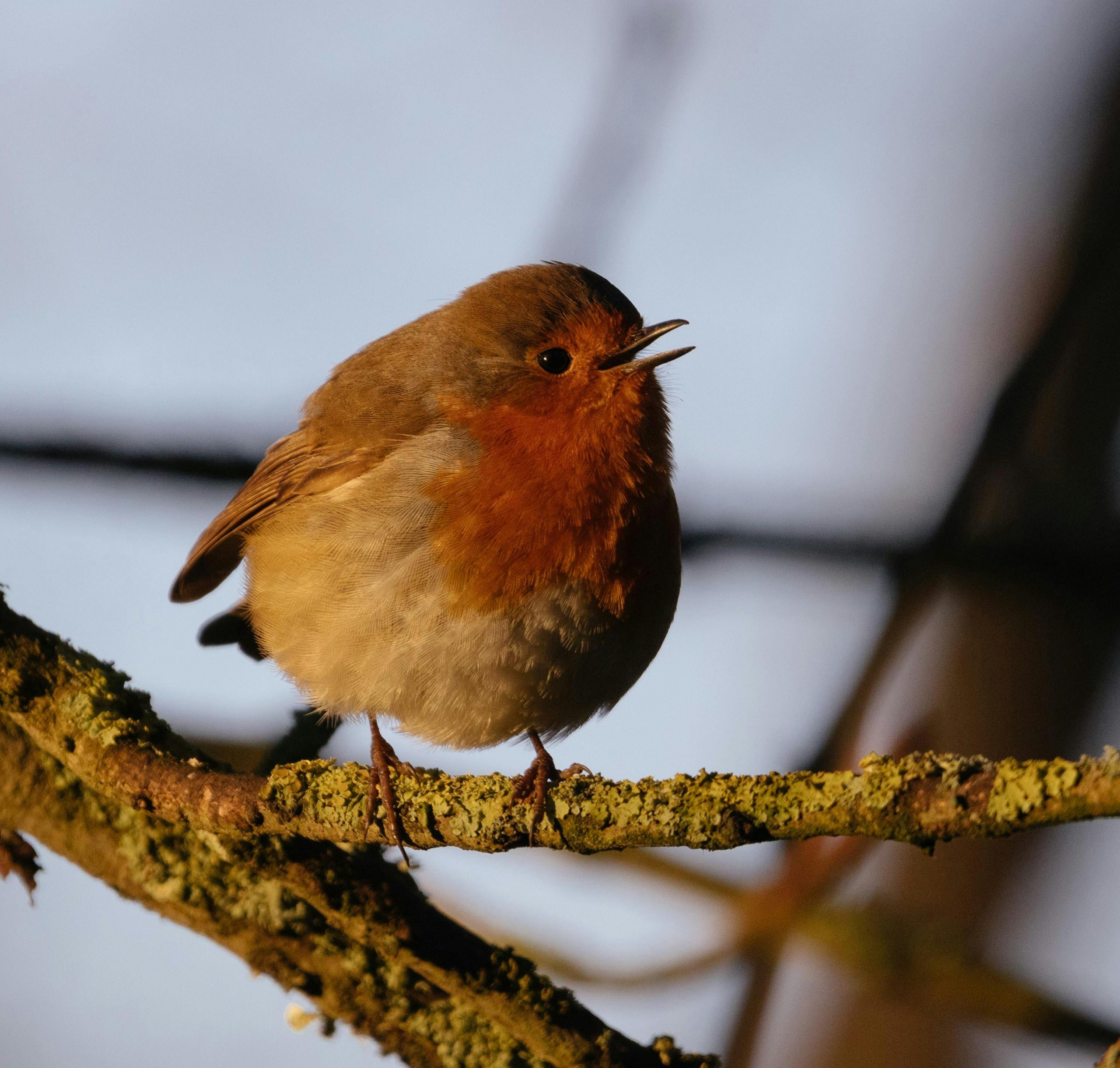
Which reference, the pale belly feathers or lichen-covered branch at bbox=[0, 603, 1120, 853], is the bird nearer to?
the pale belly feathers

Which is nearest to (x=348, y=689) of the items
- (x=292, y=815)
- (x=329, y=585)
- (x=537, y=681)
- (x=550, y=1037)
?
(x=329, y=585)

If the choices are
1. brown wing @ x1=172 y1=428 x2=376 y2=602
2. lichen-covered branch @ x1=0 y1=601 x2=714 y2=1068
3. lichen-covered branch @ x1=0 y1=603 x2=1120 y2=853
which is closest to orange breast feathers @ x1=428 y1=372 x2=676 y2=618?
brown wing @ x1=172 y1=428 x2=376 y2=602

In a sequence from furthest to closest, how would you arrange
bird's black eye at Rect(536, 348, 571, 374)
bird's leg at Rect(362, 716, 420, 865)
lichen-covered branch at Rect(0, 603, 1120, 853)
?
bird's black eye at Rect(536, 348, 571, 374) < bird's leg at Rect(362, 716, 420, 865) < lichen-covered branch at Rect(0, 603, 1120, 853)

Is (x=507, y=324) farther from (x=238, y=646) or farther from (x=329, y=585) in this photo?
(x=238, y=646)

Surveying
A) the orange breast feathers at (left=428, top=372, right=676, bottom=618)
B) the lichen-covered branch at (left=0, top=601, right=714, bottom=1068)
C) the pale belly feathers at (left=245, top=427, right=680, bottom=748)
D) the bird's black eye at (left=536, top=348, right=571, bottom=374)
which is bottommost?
the lichen-covered branch at (left=0, top=601, right=714, bottom=1068)

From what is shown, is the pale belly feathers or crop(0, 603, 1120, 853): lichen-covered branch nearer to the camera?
crop(0, 603, 1120, 853): lichen-covered branch

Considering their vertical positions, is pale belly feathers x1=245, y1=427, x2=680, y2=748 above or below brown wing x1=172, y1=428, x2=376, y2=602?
below

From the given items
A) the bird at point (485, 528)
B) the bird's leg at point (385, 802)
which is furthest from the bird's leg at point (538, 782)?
the bird's leg at point (385, 802)
